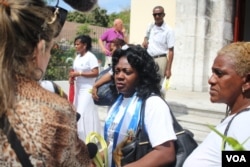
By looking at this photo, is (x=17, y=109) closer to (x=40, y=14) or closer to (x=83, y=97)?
(x=40, y=14)

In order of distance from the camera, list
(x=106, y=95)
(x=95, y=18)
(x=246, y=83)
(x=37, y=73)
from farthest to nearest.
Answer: (x=95, y=18)
(x=106, y=95)
(x=246, y=83)
(x=37, y=73)

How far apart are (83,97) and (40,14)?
176 inches

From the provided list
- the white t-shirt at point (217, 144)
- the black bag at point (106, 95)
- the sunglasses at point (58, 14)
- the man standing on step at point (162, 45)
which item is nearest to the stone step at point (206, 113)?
the man standing on step at point (162, 45)

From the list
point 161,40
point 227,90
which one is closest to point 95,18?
point 161,40

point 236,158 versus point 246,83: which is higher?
point 246,83

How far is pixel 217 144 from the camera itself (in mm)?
1806

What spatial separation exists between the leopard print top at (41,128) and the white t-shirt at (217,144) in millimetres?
747

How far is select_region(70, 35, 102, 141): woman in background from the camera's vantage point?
5.61 meters

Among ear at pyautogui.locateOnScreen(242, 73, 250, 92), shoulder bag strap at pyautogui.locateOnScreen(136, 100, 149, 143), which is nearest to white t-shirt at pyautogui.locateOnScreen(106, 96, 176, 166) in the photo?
shoulder bag strap at pyautogui.locateOnScreen(136, 100, 149, 143)

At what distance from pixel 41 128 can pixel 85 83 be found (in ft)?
15.0

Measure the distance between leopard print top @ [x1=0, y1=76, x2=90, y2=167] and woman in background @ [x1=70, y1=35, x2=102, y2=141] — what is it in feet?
13.9

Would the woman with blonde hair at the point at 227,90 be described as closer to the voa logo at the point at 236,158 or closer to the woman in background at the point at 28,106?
the voa logo at the point at 236,158

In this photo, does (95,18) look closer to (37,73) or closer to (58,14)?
(58,14)

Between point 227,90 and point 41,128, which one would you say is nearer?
point 41,128
